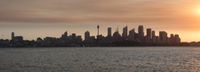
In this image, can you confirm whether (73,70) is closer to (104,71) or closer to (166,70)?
(104,71)

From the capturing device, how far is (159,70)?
10012 cm

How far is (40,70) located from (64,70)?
4158 millimetres

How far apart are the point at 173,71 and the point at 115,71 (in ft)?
32.1

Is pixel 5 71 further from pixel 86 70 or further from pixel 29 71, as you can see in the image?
pixel 86 70

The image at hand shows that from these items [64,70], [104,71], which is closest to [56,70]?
[64,70]

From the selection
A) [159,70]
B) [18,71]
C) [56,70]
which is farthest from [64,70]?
[159,70]

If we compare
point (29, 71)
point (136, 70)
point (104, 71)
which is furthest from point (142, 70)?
point (29, 71)

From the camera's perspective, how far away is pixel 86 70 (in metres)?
98.6

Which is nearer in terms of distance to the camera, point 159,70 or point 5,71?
point 5,71

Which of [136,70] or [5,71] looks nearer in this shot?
[5,71]

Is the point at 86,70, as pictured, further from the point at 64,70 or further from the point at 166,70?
Result: the point at 166,70

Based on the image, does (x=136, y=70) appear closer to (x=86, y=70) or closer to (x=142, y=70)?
(x=142, y=70)

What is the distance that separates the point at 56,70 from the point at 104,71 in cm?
821

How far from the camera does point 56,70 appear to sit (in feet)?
322
